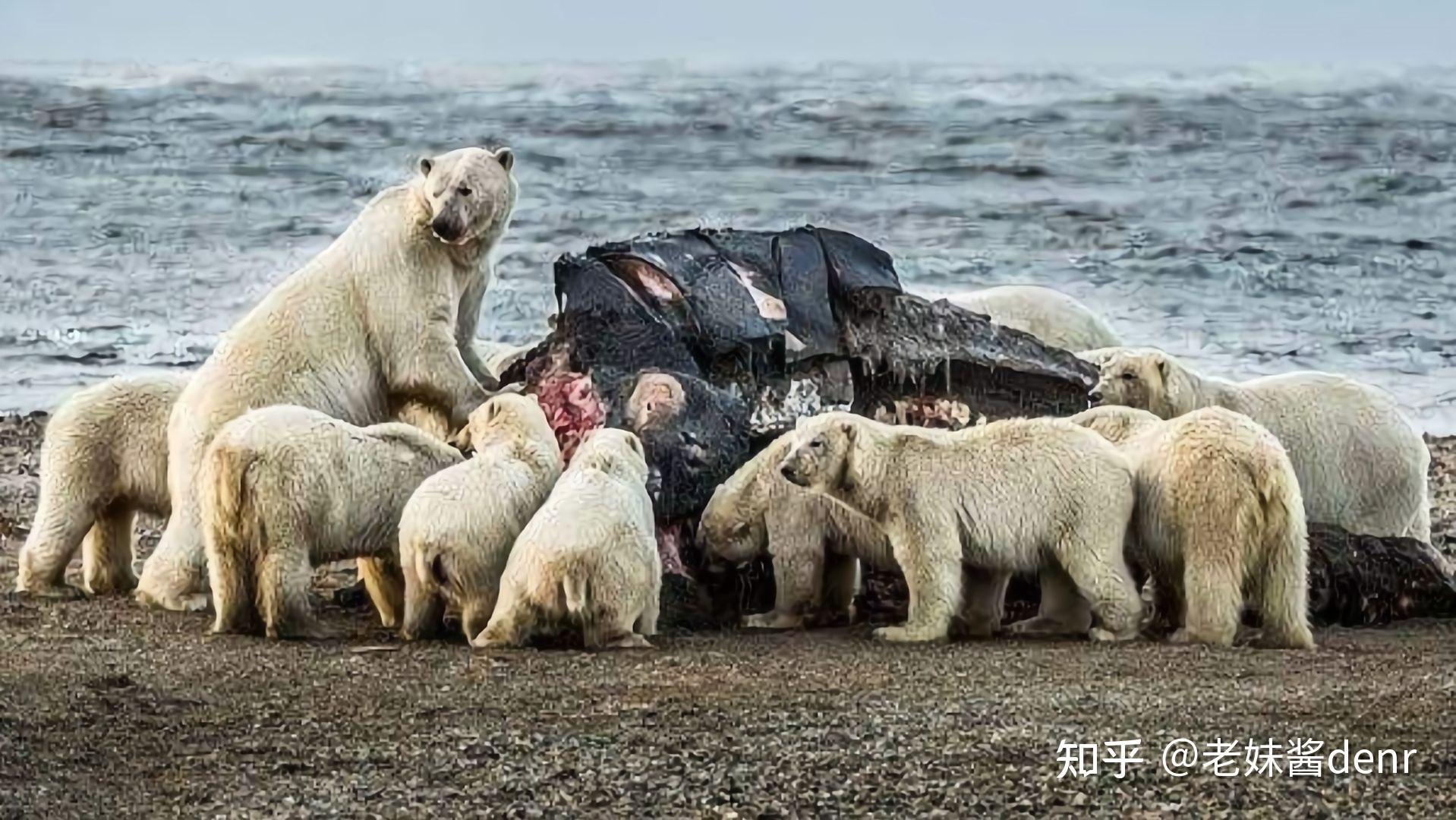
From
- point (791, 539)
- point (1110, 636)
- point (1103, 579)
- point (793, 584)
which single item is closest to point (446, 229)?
point (791, 539)

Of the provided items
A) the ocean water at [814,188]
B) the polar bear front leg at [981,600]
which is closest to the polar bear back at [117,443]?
the polar bear front leg at [981,600]

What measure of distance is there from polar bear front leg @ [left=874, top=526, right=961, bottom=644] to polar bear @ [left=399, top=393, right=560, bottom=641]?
1.25 meters

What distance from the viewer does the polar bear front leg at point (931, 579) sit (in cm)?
985

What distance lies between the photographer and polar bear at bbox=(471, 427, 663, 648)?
927 cm

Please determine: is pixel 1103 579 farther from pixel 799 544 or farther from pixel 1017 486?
pixel 799 544

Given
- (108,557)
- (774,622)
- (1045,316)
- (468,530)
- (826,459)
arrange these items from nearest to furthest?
(468,530), (826,459), (774,622), (108,557), (1045,316)

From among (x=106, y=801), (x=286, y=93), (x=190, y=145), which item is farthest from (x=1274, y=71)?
(x=106, y=801)

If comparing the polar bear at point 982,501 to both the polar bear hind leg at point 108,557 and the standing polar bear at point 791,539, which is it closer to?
the standing polar bear at point 791,539

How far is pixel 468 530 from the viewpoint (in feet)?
31.3

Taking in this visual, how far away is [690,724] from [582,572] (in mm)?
1451

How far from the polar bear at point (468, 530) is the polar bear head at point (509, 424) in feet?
0.31

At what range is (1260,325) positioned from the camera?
70.5 ft

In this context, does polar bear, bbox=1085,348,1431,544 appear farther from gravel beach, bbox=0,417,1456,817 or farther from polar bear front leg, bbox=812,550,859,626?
gravel beach, bbox=0,417,1456,817

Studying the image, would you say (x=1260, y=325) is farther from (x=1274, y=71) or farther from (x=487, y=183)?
(x=1274, y=71)
